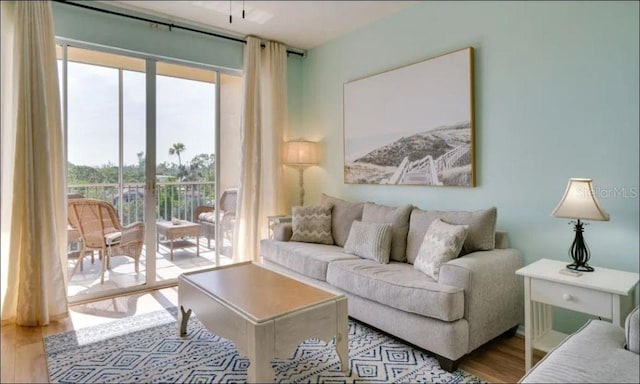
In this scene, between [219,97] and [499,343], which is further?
[219,97]

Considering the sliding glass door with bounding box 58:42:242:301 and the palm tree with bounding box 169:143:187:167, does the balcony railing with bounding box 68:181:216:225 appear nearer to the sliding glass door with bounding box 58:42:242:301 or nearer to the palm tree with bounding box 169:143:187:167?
the sliding glass door with bounding box 58:42:242:301

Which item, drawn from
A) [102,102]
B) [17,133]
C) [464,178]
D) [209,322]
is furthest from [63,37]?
[464,178]

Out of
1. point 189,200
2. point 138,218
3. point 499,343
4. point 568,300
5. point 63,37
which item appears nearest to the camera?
point 568,300

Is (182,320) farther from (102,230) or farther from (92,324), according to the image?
(102,230)

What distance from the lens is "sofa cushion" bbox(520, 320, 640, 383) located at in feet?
3.72

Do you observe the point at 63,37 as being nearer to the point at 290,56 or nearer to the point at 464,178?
the point at 290,56

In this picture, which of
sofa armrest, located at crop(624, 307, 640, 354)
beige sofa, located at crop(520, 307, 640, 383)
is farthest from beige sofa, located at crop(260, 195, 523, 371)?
sofa armrest, located at crop(624, 307, 640, 354)

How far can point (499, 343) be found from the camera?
8.28 ft

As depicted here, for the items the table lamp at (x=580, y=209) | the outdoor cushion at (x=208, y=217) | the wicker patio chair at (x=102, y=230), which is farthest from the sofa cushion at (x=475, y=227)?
the wicker patio chair at (x=102, y=230)

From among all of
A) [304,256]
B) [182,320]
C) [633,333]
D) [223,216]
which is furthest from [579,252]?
[223,216]

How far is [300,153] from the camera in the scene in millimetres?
4324

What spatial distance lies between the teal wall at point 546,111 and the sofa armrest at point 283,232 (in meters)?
1.17

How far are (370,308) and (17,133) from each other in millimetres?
2898

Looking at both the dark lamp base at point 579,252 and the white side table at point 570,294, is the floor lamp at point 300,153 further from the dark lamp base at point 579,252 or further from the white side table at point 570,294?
the dark lamp base at point 579,252
